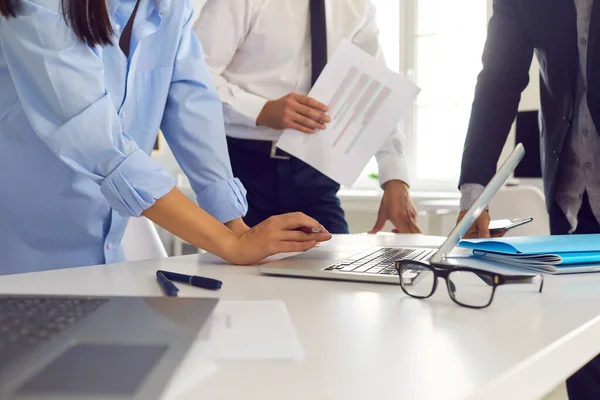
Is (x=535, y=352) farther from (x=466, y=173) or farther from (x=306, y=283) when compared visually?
(x=466, y=173)

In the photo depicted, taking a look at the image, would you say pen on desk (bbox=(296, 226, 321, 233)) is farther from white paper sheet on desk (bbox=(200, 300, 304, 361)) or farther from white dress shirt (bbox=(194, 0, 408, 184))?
→ white dress shirt (bbox=(194, 0, 408, 184))

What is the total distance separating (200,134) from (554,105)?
785 millimetres

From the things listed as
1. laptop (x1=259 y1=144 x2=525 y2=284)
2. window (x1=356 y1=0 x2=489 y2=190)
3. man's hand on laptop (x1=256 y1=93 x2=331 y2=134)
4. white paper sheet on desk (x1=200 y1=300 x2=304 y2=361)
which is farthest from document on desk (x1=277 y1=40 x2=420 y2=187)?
window (x1=356 y1=0 x2=489 y2=190)

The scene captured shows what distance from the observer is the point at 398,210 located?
1659mm

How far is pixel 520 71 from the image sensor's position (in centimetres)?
148

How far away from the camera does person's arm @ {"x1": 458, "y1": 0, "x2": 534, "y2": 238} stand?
143cm

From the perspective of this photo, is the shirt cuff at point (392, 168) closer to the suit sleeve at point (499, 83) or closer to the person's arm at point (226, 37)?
the suit sleeve at point (499, 83)

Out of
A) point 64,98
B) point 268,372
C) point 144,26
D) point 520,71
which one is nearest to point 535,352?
point 268,372

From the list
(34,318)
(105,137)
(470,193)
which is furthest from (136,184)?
(470,193)

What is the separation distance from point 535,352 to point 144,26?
0.84 metres

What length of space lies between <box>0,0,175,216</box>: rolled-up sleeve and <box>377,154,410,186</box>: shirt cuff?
90 cm

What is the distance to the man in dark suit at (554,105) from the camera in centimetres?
132

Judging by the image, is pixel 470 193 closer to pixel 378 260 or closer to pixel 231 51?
pixel 378 260

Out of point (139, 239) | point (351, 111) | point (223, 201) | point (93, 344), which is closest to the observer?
point (93, 344)
